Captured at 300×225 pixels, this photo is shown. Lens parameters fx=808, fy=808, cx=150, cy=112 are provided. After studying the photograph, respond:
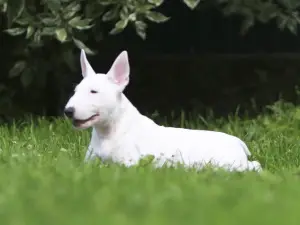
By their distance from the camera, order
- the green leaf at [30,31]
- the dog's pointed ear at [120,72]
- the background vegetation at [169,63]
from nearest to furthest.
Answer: the dog's pointed ear at [120,72]
the green leaf at [30,31]
the background vegetation at [169,63]

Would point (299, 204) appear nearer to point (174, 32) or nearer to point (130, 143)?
point (130, 143)

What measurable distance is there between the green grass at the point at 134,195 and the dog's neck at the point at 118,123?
38 centimetres

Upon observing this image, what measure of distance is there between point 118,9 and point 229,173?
2939 millimetres

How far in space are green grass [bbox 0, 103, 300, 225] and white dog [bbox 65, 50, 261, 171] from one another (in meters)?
0.36

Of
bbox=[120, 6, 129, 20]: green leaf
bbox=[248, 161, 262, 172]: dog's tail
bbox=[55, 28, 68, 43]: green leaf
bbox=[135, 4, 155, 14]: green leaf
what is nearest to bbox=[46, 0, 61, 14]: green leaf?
bbox=[55, 28, 68, 43]: green leaf

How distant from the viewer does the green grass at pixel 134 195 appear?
3.13 meters

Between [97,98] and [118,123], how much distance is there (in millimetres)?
243

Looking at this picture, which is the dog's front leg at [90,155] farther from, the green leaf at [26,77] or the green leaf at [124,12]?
the green leaf at [26,77]

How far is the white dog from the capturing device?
529 centimetres

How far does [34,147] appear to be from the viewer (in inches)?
243

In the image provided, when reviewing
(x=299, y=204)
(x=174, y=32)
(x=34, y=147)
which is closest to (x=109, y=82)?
(x=34, y=147)

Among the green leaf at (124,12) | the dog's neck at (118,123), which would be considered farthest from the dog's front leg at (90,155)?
the green leaf at (124,12)

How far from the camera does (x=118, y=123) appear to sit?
17.8ft

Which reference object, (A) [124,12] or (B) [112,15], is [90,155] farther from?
(B) [112,15]
